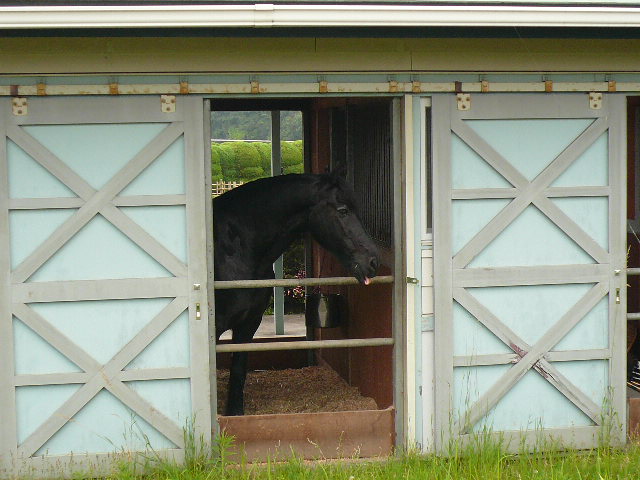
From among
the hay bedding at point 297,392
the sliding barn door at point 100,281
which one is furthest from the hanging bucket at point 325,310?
the sliding barn door at point 100,281

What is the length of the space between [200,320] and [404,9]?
199 centimetres

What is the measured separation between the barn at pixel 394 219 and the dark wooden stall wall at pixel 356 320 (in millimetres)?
267

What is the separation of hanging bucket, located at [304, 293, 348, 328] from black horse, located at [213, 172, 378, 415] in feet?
1.92

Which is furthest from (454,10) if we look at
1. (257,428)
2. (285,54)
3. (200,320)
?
(257,428)

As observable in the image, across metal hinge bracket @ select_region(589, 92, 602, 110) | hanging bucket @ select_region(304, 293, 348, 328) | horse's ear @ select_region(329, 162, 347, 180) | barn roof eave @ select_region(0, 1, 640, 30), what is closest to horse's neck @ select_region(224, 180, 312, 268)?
horse's ear @ select_region(329, 162, 347, 180)

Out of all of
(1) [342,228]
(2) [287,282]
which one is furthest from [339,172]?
(2) [287,282]

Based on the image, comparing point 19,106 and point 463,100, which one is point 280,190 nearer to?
point 463,100

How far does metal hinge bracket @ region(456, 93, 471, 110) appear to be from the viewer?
208 inches

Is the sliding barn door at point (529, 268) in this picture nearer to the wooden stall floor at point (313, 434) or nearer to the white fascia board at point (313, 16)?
the wooden stall floor at point (313, 434)

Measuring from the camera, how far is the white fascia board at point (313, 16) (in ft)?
14.5

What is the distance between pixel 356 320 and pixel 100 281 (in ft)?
7.84

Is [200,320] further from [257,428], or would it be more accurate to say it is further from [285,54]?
[285,54]

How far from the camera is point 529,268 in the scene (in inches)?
215

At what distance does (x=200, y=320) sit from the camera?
202 inches
